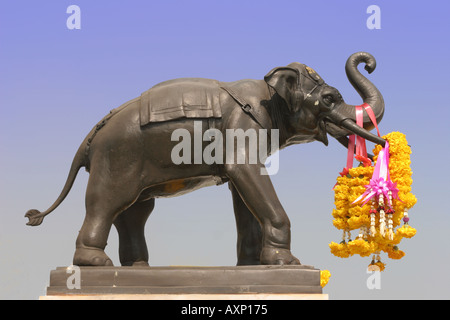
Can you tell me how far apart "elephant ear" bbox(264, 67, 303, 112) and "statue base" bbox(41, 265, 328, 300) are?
922mm

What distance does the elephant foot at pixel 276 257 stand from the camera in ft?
13.1

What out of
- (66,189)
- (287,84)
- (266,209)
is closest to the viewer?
(266,209)

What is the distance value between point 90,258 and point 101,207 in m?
0.28

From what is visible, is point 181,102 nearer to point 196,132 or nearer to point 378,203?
point 196,132

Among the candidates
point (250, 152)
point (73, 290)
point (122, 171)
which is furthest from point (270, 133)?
point (73, 290)

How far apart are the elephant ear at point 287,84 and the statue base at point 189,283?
92 cm

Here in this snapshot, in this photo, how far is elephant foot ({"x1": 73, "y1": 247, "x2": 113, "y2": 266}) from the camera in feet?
13.5

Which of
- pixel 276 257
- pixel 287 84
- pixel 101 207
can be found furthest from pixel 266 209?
pixel 101 207

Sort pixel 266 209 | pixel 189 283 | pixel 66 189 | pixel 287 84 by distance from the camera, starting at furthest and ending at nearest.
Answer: pixel 66 189 < pixel 287 84 < pixel 266 209 < pixel 189 283

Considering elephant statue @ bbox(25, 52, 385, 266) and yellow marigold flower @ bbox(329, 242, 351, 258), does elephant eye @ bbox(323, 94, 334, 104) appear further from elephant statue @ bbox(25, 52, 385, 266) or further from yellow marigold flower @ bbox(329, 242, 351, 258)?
yellow marigold flower @ bbox(329, 242, 351, 258)

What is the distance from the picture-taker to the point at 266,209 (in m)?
4.07

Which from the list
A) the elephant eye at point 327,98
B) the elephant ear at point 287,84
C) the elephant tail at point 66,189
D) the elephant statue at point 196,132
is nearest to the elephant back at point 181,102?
the elephant statue at point 196,132

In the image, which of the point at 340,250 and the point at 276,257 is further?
the point at 340,250
